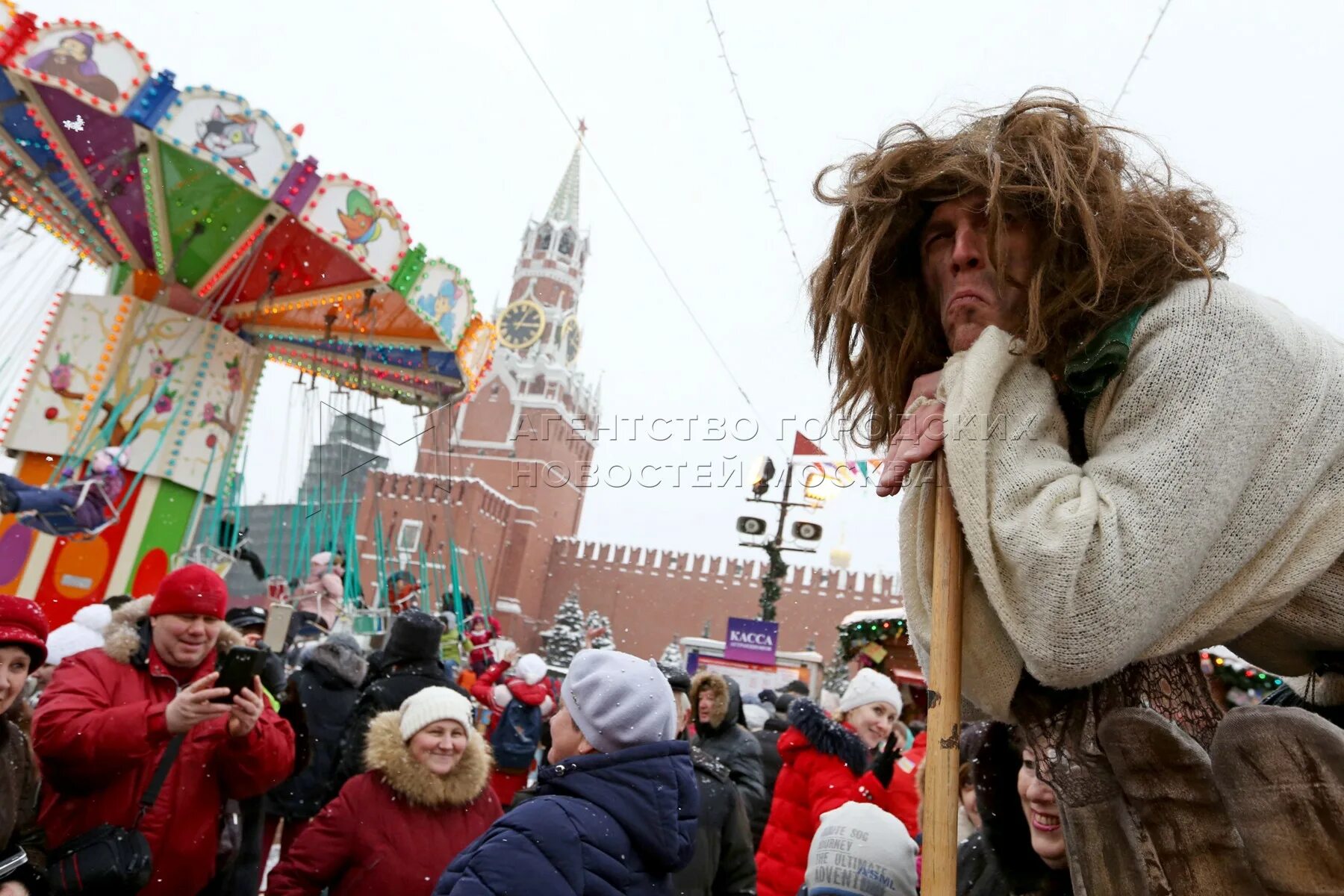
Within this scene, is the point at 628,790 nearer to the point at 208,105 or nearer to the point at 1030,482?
the point at 1030,482

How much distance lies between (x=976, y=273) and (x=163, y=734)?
8.80 ft

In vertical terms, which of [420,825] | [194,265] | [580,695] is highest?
[194,265]

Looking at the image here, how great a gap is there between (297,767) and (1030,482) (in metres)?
3.24

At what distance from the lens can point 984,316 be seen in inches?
46.8

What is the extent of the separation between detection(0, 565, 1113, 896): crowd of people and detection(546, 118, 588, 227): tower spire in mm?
49603

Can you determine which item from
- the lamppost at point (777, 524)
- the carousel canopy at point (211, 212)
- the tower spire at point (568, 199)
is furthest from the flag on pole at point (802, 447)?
the tower spire at point (568, 199)

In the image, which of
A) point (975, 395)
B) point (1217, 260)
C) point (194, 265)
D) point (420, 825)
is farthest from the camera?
point (194, 265)

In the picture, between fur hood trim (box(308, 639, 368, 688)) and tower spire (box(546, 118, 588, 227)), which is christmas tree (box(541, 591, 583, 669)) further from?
tower spire (box(546, 118, 588, 227))

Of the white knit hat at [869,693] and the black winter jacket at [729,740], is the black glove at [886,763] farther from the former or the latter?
the black winter jacket at [729,740]

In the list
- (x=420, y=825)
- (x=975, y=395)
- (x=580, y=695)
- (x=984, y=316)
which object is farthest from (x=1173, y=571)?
(x=420, y=825)

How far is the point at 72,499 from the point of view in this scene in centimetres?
789

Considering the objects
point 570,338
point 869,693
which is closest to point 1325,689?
point 869,693

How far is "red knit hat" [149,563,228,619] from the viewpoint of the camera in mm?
3094

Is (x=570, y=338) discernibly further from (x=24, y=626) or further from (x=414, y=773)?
(x=24, y=626)
